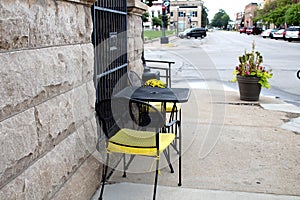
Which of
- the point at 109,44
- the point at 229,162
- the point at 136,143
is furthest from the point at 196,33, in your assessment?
the point at 136,143

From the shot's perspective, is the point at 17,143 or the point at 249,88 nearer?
the point at 17,143

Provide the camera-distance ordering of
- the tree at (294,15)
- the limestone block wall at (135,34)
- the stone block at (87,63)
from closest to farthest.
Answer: the stone block at (87,63), the limestone block wall at (135,34), the tree at (294,15)

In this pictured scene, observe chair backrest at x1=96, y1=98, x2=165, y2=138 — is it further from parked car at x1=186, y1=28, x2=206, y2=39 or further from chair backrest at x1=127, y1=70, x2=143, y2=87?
parked car at x1=186, y1=28, x2=206, y2=39

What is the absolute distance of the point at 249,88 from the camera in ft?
25.7

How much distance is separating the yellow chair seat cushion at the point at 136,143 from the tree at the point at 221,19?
5924 inches

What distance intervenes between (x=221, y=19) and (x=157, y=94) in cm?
15474

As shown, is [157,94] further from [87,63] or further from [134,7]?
[134,7]

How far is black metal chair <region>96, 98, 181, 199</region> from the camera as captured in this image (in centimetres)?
324

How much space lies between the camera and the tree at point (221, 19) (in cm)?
14895

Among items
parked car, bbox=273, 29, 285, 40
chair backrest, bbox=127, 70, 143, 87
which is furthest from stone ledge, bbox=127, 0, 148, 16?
parked car, bbox=273, 29, 285, 40

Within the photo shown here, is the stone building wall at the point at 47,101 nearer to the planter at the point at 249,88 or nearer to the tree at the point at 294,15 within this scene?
the planter at the point at 249,88

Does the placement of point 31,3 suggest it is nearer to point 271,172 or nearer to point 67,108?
point 67,108

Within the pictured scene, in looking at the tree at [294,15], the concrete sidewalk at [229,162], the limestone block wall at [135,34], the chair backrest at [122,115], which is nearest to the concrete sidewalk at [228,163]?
the concrete sidewalk at [229,162]

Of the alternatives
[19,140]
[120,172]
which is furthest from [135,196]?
[19,140]
